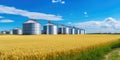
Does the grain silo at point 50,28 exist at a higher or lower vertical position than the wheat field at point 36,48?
higher

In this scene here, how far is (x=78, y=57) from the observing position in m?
16.3

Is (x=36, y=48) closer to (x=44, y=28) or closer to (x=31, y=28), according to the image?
(x=31, y=28)

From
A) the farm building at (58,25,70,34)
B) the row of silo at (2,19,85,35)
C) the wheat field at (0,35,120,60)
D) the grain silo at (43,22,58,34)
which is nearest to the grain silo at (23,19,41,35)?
the row of silo at (2,19,85,35)

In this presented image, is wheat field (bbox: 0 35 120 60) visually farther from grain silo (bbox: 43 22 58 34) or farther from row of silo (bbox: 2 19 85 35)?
grain silo (bbox: 43 22 58 34)

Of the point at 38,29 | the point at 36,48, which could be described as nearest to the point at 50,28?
the point at 38,29

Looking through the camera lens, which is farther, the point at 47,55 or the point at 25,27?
Result: the point at 25,27

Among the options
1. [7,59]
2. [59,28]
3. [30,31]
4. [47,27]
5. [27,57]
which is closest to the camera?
[7,59]

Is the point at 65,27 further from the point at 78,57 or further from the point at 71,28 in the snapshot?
the point at 78,57

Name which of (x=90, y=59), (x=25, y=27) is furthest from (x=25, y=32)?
(x=90, y=59)

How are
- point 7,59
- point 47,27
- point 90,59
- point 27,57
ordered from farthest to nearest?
point 47,27
point 90,59
point 27,57
point 7,59

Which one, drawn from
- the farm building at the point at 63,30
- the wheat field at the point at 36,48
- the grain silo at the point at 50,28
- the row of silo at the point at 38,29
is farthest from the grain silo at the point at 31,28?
the wheat field at the point at 36,48

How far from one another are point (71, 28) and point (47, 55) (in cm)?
17725

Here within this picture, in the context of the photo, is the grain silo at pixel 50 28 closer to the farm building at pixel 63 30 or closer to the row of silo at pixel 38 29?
the row of silo at pixel 38 29

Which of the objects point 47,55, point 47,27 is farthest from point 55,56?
point 47,27
